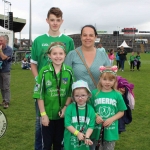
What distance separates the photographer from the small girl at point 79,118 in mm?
2963

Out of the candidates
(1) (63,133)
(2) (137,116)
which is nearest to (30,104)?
(2) (137,116)

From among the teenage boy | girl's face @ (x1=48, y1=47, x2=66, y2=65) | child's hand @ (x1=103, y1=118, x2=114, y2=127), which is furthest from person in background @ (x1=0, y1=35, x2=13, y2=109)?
child's hand @ (x1=103, y1=118, x2=114, y2=127)

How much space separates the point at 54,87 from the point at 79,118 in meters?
0.43

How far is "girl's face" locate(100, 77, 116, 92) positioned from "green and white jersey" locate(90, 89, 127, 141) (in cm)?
5

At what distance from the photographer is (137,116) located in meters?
6.43

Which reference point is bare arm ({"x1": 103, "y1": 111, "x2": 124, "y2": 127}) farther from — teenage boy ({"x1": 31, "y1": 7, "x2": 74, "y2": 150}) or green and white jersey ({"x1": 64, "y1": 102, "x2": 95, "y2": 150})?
teenage boy ({"x1": 31, "y1": 7, "x2": 74, "y2": 150})

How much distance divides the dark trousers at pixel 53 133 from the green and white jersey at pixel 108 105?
0.44m

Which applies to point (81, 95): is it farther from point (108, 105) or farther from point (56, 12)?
point (56, 12)

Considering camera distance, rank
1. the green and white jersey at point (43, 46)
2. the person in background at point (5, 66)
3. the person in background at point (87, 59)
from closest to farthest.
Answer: the person in background at point (87, 59) → the green and white jersey at point (43, 46) → the person in background at point (5, 66)

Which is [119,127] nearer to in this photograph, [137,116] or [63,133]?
[63,133]

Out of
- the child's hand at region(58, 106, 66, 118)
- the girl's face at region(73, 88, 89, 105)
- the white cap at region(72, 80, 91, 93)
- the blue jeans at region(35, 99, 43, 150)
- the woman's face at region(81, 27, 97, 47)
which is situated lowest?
the blue jeans at region(35, 99, 43, 150)

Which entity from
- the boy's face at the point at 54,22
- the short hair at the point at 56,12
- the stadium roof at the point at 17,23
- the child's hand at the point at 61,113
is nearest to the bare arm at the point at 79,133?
the child's hand at the point at 61,113

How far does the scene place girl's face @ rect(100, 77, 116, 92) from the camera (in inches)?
122

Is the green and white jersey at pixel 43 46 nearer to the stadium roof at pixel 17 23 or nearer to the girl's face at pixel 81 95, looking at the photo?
the girl's face at pixel 81 95
